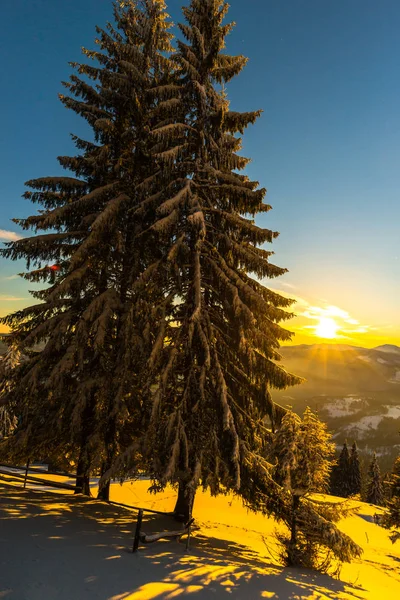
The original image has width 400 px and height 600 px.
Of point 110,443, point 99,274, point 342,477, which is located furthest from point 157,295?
point 342,477

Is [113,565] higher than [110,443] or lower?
lower

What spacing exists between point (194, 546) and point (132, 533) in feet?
6.01

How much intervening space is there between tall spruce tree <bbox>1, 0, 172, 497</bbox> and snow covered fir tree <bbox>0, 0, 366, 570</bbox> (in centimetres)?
7

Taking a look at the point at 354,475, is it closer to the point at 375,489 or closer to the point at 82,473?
the point at 375,489

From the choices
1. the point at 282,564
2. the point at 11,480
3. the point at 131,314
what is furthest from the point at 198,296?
the point at 11,480

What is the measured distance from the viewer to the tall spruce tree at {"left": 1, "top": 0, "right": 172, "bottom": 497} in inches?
459

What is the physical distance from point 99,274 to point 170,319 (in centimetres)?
467

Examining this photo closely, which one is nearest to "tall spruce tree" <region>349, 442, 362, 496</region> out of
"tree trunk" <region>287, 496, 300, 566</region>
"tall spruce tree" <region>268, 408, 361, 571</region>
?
"tall spruce tree" <region>268, 408, 361, 571</region>

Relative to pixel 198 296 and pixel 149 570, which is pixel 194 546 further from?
pixel 198 296

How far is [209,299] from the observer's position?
12719 millimetres

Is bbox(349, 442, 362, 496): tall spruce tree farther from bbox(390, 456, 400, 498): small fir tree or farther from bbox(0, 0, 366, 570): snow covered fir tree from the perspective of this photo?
bbox(0, 0, 366, 570): snow covered fir tree

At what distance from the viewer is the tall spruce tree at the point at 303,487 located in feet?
32.0

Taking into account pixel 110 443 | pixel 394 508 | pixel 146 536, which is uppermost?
pixel 110 443

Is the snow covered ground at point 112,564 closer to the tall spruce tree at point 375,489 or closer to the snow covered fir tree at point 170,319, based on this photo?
the snow covered fir tree at point 170,319
